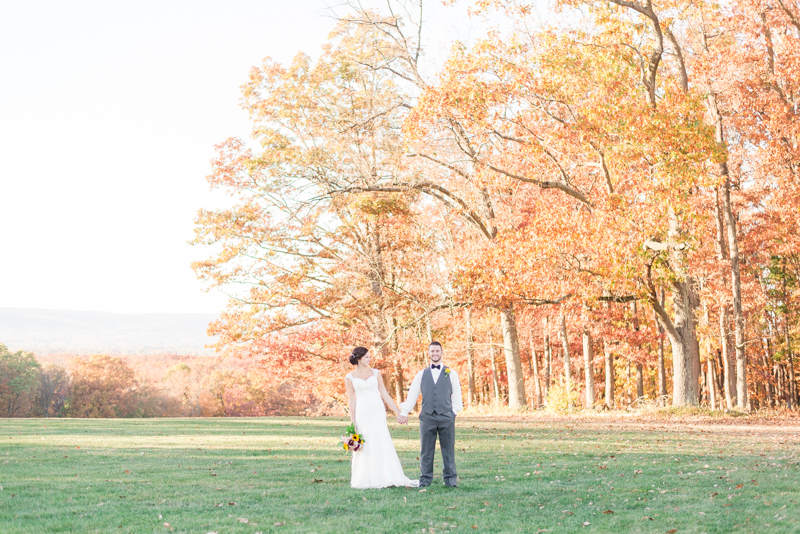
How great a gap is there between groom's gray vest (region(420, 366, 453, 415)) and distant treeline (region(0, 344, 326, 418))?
27.1 metres

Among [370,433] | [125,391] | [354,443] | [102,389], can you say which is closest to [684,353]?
[370,433]

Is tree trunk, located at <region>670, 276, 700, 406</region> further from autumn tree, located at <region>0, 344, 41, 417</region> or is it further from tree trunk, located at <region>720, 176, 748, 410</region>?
autumn tree, located at <region>0, 344, 41, 417</region>

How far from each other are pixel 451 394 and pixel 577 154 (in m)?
13.7

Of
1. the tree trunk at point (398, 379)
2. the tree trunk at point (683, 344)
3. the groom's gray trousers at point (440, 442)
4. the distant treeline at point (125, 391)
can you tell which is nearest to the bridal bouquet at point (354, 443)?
the groom's gray trousers at point (440, 442)

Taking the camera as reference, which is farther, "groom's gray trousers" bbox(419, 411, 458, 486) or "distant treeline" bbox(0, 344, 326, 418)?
"distant treeline" bbox(0, 344, 326, 418)

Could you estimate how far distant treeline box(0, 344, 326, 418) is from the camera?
161 feet

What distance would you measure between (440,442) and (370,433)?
909 mm

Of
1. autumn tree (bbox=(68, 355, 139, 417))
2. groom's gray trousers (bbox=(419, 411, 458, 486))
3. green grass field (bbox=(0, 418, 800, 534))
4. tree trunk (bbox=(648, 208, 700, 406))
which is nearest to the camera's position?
green grass field (bbox=(0, 418, 800, 534))

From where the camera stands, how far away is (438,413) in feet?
27.5

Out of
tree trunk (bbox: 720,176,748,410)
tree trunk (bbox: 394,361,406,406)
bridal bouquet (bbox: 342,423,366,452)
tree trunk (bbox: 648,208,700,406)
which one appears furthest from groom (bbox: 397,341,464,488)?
tree trunk (bbox: 394,361,406,406)

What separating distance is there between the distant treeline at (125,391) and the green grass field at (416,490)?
22.7 meters

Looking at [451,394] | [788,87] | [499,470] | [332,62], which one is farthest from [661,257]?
[332,62]

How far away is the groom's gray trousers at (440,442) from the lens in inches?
329

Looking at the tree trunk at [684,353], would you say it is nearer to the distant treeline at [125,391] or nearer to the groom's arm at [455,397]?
the groom's arm at [455,397]
